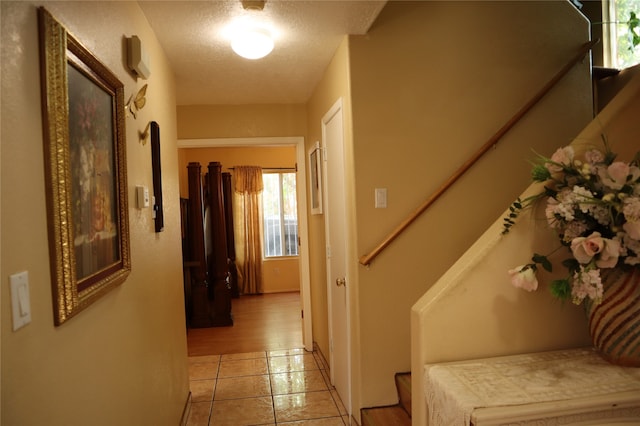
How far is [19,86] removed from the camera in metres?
0.79

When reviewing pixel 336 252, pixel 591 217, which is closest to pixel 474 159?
pixel 336 252

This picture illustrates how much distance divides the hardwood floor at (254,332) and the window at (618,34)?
12.5ft

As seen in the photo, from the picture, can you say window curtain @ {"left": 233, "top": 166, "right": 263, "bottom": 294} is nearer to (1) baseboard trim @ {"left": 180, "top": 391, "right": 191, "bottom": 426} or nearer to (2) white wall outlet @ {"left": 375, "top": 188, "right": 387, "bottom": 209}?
(1) baseboard trim @ {"left": 180, "top": 391, "right": 191, "bottom": 426}

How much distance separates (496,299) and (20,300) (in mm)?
1385

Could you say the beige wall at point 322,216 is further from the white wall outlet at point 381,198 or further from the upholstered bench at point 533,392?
the upholstered bench at point 533,392

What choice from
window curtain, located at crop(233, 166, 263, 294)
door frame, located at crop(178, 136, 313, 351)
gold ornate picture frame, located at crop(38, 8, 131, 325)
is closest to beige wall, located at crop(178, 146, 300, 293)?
window curtain, located at crop(233, 166, 263, 294)

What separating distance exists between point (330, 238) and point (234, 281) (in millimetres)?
3880

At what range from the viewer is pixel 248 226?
21.3 feet

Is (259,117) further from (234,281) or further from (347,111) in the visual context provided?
(234,281)

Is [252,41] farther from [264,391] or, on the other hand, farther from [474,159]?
[264,391]

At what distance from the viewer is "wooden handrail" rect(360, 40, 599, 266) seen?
2.28 metres

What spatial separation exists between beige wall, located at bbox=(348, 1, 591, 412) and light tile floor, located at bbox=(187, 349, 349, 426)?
0.60 metres

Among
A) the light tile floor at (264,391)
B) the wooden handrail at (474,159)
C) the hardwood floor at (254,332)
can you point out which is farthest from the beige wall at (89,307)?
the hardwood floor at (254,332)

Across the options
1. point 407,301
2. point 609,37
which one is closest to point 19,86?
point 407,301
